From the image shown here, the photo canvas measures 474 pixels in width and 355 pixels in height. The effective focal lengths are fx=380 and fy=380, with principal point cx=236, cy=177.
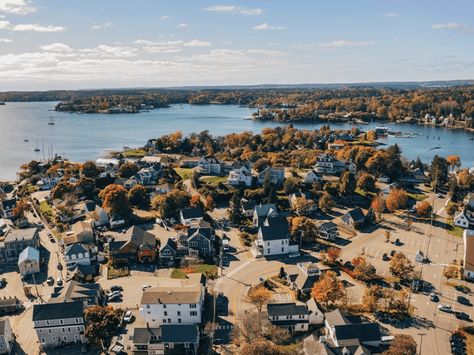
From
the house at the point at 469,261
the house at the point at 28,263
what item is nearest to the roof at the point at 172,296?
the house at the point at 28,263

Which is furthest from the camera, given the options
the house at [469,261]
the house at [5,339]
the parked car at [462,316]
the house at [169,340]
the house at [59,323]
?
the house at [469,261]

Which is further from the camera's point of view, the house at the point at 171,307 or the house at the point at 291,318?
the house at the point at 171,307

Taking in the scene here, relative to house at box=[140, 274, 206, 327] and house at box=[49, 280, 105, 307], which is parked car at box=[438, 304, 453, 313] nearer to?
house at box=[140, 274, 206, 327]

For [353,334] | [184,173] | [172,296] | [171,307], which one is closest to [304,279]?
[353,334]

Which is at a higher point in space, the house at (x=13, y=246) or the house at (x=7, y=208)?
the house at (x=7, y=208)

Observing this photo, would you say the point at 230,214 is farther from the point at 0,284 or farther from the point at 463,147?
the point at 463,147

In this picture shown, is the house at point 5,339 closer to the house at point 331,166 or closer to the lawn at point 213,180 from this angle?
the lawn at point 213,180
